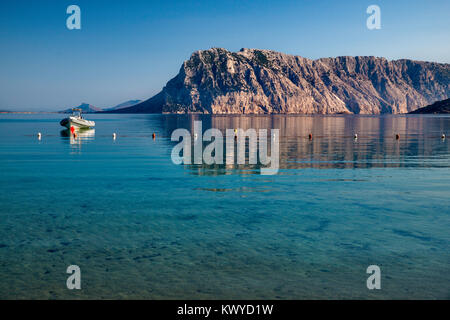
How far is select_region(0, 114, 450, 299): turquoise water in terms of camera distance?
11.1 m

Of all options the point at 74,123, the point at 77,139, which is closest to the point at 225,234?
the point at 77,139

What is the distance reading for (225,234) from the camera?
51.4 feet

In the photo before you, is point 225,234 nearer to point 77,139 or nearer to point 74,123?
point 77,139

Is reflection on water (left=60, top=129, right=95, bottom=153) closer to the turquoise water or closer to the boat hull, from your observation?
the boat hull

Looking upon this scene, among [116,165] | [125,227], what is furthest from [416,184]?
[116,165]

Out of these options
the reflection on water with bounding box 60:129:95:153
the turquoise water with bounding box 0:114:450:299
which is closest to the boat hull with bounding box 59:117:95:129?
the reflection on water with bounding box 60:129:95:153

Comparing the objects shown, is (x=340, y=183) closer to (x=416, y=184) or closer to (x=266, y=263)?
(x=416, y=184)

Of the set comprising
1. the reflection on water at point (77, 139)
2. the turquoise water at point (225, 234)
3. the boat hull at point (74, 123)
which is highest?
the boat hull at point (74, 123)

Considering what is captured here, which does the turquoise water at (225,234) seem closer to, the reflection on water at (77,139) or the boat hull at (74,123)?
the reflection on water at (77,139)

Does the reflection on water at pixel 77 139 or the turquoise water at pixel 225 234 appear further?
the reflection on water at pixel 77 139

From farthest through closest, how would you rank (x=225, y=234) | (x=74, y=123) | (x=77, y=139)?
(x=74, y=123) < (x=77, y=139) < (x=225, y=234)

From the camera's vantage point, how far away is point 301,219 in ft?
58.5

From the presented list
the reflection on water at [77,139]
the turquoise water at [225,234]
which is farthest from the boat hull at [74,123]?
the turquoise water at [225,234]

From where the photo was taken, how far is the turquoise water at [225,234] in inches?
436
